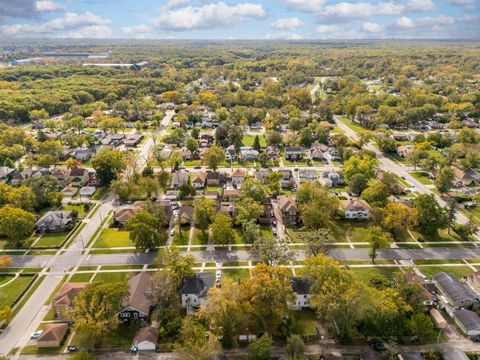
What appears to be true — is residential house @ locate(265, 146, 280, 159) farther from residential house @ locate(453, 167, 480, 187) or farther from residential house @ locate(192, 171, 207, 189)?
residential house @ locate(453, 167, 480, 187)

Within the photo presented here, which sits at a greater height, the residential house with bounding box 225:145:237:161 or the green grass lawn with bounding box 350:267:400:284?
the green grass lawn with bounding box 350:267:400:284

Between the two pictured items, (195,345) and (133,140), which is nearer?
(195,345)

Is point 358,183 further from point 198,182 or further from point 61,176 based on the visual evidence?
point 61,176

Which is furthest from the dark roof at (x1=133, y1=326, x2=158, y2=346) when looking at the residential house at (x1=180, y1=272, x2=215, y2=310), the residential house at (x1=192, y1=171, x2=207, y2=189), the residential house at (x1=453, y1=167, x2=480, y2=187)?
the residential house at (x1=453, y1=167, x2=480, y2=187)

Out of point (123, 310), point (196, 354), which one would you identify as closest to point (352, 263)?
point (196, 354)

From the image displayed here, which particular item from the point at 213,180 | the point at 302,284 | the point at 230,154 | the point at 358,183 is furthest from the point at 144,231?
the point at 230,154

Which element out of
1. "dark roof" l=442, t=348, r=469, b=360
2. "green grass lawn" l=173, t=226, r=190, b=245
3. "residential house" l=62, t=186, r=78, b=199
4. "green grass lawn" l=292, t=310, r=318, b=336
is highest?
"dark roof" l=442, t=348, r=469, b=360
